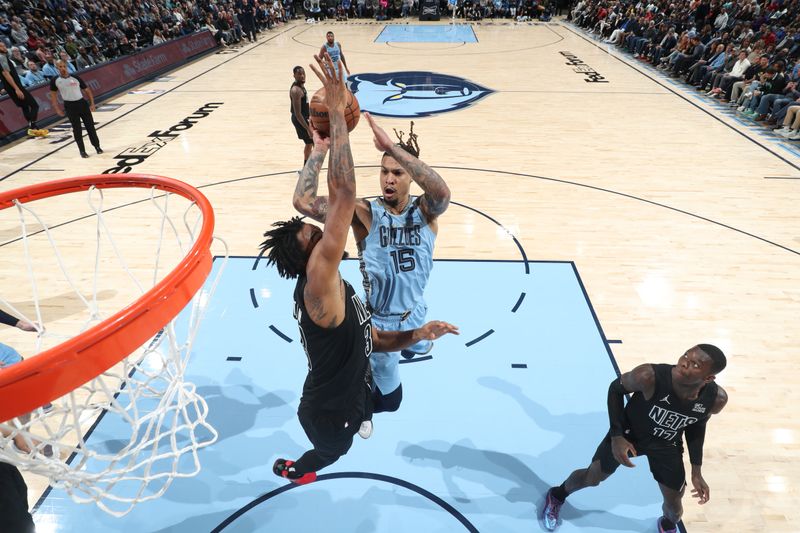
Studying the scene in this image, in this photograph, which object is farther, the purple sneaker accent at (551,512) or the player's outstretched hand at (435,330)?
the purple sneaker accent at (551,512)

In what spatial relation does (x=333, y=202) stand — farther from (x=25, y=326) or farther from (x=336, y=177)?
(x=25, y=326)

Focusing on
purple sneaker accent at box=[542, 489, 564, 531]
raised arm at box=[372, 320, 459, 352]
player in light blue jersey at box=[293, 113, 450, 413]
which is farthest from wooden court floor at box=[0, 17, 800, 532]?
raised arm at box=[372, 320, 459, 352]

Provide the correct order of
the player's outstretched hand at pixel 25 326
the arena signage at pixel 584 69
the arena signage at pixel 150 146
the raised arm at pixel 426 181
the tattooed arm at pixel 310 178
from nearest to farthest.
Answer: the tattooed arm at pixel 310 178, the raised arm at pixel 426 181, the player's outstretched hand at pixel 25 326, the arena signage at pixel 150 146, the arena signage at pixel 584 69

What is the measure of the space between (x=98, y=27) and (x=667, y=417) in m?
20.4

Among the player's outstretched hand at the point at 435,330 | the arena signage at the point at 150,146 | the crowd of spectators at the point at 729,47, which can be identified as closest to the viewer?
the player's outstretched hand at the point at 435,330

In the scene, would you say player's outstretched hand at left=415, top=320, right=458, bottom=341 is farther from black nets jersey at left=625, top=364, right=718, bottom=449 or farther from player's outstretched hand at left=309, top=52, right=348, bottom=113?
player's outstretched hand at left=309, top=52, right=348, bottom=113

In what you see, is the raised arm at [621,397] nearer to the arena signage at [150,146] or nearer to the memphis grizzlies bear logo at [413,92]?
the arena signage at [150,146]

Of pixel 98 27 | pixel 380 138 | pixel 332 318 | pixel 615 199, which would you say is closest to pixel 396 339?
pixel 332 318

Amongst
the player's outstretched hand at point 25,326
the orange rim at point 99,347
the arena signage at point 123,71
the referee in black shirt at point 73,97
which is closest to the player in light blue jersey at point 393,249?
the orange rim at point 99,347

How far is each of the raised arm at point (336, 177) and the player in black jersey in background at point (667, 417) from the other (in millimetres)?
1810

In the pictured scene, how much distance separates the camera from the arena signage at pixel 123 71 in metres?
10.3

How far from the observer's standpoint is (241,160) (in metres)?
9.03

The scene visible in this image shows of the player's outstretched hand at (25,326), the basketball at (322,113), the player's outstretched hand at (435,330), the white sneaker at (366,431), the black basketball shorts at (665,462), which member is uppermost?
the basketball at (322,113)

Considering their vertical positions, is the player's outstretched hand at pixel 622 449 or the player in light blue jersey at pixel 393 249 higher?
the player in light blue jersey at pixel 393 249
